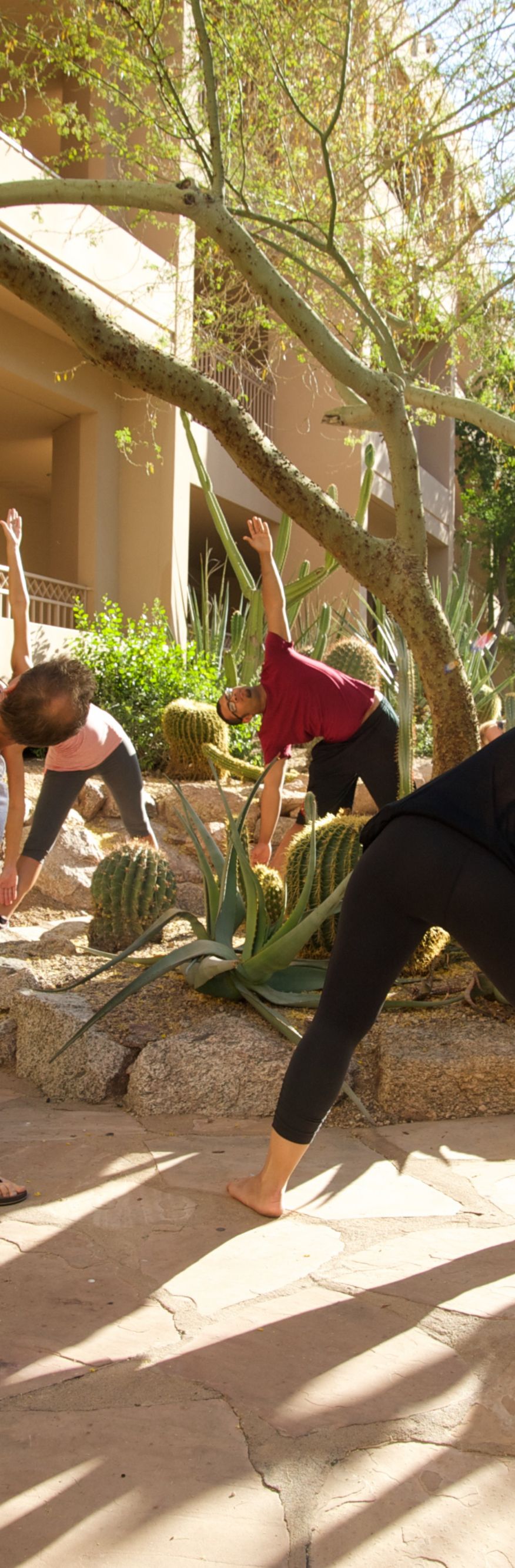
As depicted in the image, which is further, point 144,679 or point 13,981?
point 144,679

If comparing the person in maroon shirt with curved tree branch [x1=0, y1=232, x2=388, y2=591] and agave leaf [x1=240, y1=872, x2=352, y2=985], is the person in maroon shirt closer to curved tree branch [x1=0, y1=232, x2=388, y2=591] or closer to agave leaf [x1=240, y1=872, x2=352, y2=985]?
curved tree branch [x1=0, y1=232, x2=388, y2=591]

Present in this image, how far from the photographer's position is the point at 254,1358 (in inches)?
80.4

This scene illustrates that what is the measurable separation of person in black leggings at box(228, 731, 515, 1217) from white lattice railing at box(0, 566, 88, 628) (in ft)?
31.3

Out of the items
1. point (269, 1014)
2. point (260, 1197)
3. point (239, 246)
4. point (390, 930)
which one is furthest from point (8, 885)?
point (239, 246)

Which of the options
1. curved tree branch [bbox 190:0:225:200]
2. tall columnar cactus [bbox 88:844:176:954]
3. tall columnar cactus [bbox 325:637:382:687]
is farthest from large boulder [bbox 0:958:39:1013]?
tall columnar cactus [bbox 325:637:382:687]

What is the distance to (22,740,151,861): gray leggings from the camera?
4867mm

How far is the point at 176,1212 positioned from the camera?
8.86 ft

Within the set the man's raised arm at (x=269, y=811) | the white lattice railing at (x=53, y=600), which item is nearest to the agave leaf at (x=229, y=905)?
the man's raised arm at (x=269, y=811)

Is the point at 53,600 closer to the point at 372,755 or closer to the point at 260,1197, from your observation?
the point at 372,755

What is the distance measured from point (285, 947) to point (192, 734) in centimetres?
475

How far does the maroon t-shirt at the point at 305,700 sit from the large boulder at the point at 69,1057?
1.77 meters

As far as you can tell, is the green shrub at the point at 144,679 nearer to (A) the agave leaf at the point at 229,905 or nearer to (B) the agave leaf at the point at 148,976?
(A) the agave leaf at the point at 229,905

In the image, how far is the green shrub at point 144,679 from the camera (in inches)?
356

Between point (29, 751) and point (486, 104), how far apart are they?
5.55 meters
